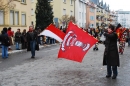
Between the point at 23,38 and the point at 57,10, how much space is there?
33870mm

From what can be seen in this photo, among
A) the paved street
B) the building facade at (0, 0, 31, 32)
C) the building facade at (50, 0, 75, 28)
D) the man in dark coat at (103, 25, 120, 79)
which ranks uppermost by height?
the building facade at (50, 0, 75, 28)

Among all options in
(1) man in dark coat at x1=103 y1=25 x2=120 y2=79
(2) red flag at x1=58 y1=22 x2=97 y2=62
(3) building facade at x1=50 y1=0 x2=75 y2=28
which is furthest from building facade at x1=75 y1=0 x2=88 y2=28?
(1) man in dark coat at x1=103 y1=25 x2=120 y2=79

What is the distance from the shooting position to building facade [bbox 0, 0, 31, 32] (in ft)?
95.7

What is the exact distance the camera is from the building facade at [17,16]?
95.7 feet

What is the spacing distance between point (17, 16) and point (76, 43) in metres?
21.0

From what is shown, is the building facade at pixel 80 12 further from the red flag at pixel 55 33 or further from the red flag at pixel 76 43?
the red flag at pixel 76 43

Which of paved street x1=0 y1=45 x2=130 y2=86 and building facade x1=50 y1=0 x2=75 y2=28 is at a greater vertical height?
building facade x1=50 y1=0 x2=75 y2=28

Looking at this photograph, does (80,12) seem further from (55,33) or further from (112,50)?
(112,50)

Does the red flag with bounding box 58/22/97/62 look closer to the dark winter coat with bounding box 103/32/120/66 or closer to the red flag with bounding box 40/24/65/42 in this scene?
the dark winter coat with bounding box 103/32/120/66

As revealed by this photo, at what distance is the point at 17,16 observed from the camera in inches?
1276

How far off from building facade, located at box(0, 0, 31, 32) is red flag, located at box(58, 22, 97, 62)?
16914 mm

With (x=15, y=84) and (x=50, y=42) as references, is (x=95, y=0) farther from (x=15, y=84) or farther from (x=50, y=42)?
(x=15, y=84)

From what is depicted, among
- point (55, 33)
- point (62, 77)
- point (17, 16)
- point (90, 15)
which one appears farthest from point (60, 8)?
point (62, 77)

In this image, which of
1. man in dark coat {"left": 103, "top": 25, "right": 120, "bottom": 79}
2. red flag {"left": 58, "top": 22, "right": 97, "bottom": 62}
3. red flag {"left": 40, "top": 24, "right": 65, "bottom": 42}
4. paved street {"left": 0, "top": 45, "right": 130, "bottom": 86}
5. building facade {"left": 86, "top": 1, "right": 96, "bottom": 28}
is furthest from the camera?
building facade {"left": 86, "top": 1, "right": 96, "bottom": 28}
